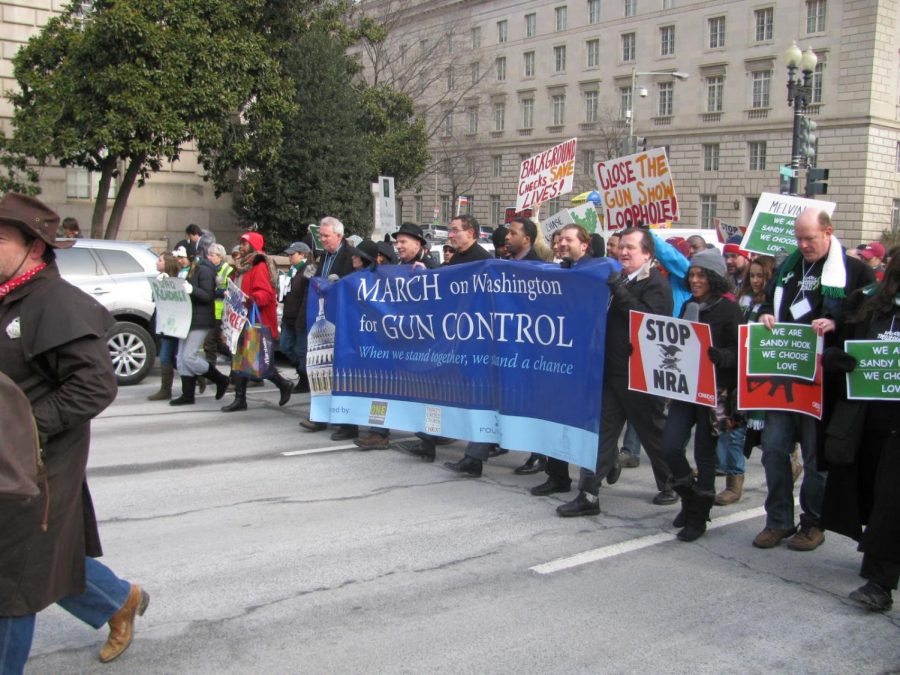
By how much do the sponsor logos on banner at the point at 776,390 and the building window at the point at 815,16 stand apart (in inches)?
1969

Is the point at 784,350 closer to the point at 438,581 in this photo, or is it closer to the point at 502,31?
the point at 438,581

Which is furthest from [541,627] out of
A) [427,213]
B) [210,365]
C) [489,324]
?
[427,213]

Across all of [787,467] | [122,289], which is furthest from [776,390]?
[122,289]

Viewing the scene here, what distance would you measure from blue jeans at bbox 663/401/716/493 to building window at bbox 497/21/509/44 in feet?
216

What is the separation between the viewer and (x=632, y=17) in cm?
5909

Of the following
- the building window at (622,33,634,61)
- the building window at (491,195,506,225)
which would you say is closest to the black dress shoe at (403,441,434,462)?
the building window at (622,33,634,61)

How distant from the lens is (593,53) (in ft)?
203

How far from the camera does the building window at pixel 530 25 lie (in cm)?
6538

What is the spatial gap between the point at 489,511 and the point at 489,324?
1560 mm

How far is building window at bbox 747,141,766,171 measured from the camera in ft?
171

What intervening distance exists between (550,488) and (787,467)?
1.91m

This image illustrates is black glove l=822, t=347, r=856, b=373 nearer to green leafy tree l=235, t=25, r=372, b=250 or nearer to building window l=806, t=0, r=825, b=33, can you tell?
green leafy tree l=235, t=25, r=372, b=250

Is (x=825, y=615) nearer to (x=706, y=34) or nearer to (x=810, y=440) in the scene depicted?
(x=810, y=440)

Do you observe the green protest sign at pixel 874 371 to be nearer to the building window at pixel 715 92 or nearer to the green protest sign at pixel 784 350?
the green protest sign at pixel 784 350
